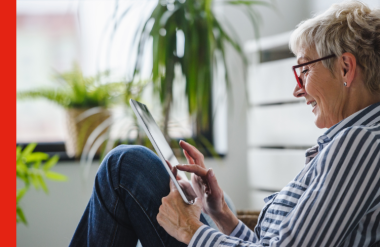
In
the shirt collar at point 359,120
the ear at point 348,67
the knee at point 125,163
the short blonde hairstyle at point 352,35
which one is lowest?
the knee at point 125,163

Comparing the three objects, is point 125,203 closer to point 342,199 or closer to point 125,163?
point 125,163

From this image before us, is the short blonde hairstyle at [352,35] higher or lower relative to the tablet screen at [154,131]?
higher

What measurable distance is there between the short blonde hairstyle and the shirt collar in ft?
0.19

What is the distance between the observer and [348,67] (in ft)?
3.00

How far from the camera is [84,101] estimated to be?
7.38 feet

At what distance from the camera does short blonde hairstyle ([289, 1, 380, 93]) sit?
0.91m

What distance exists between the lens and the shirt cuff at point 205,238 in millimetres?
864

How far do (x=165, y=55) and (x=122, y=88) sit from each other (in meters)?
0.54

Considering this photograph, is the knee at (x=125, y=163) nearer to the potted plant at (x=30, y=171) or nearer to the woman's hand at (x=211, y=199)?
the woman's hand at (x=211, y=199)

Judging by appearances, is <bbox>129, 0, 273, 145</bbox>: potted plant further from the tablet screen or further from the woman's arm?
the woman's arm

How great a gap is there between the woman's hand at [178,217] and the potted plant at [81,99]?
127 cm

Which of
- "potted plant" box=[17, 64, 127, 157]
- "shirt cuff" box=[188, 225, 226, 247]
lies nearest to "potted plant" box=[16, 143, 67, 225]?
"potted plant" box=[17, 64, 127, 157]

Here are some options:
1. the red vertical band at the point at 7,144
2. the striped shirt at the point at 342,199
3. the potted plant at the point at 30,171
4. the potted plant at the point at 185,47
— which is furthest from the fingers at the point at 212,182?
the potted plant at the point at 30,171

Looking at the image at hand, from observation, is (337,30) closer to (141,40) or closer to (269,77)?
(141,40)
